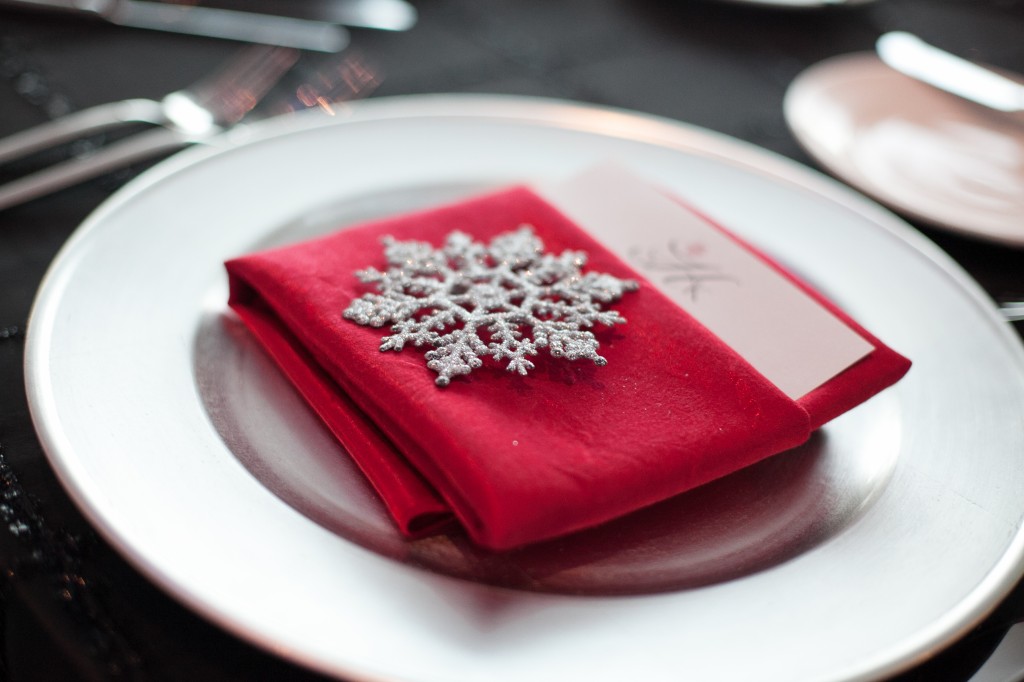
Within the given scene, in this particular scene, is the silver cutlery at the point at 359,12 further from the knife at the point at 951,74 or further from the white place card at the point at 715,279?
the knife at the point at 951,74

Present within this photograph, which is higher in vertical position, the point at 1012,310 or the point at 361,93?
the point at 361,93

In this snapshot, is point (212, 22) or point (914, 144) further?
point (212, 22)

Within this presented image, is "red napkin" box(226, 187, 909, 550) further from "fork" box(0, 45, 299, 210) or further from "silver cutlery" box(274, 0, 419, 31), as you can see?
"silver cutlery" box(274, 0, 419, 31)

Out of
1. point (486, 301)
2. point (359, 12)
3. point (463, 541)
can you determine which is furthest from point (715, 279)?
point (359, 12)

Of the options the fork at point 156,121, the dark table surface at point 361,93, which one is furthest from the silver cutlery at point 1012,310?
the fork at point 156,121

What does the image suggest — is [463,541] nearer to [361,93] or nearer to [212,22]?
[361,93]

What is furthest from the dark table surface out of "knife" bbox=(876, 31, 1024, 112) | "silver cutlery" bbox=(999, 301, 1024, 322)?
"knife" bbox=(876, 31, 1024, 112)
